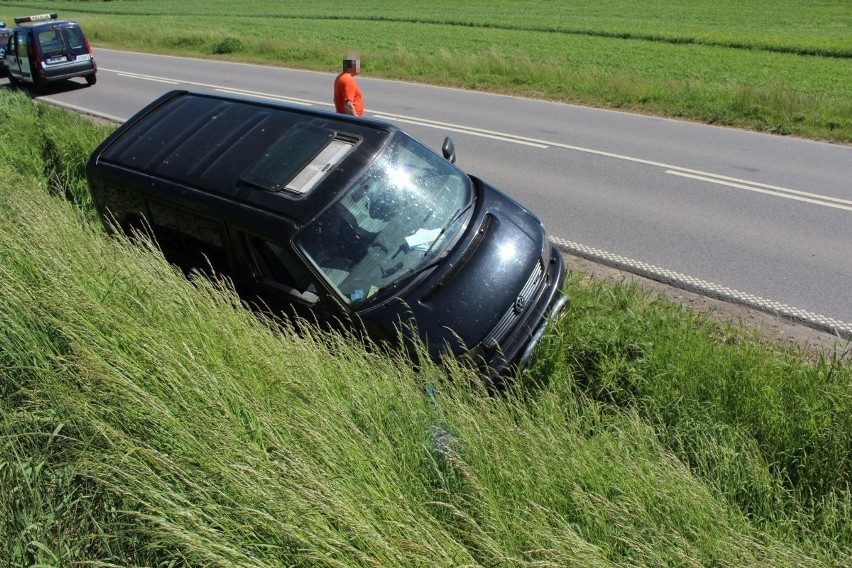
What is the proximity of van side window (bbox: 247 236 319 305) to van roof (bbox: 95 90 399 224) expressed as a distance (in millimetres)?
276

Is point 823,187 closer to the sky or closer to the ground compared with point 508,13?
closer to the ground

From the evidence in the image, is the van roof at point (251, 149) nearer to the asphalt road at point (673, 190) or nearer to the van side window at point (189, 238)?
the van side window at point (189, 238)

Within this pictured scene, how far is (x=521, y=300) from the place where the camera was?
509 centimetres

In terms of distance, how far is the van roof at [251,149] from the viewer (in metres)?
5.31

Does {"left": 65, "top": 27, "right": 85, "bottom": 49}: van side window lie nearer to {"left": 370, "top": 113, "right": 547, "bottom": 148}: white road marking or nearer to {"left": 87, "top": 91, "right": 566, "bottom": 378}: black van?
{"left": 370, "top": 113, "right": 547, "bottom": 148}: white road marking

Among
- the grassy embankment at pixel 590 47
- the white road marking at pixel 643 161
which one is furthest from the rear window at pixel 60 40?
the white road marking at pixel 643 161

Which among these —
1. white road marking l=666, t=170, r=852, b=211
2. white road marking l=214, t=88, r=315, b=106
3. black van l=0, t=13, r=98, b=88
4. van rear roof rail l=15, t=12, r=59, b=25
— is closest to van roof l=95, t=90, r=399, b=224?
white road marking l=666, t=170, r=852, b=211

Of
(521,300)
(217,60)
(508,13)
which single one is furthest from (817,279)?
(508,13)

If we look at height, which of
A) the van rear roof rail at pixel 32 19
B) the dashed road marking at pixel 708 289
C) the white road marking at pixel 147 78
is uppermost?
the van rear roof rail at pixel 32 19

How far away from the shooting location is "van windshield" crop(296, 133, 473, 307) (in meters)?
4.93

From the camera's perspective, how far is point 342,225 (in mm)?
5121

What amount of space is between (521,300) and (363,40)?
25.8 metres

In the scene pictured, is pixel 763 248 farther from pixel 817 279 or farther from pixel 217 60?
pixel 217 60

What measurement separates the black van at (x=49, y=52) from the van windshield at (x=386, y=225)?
17.6 metres
